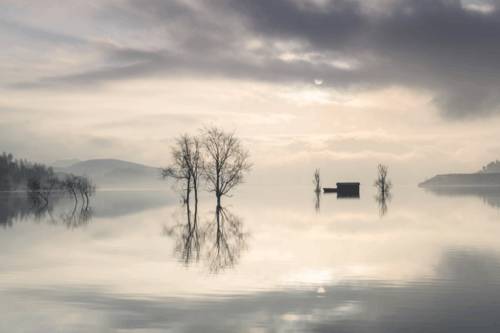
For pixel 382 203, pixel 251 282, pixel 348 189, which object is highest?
pixel 348 189

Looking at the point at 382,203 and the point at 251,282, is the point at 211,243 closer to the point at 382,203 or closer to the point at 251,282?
the point at 251,282

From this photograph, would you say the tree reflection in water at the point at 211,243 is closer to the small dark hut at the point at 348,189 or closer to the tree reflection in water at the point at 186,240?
the tree reflection in water at the point at 186,240

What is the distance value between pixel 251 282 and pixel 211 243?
1265 cm

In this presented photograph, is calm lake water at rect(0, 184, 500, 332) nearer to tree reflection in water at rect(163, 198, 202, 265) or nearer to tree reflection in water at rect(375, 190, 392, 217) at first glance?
tree reflection in water at rect(163, 198, 202, 265)

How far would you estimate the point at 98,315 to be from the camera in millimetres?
14992

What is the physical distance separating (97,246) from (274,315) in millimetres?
19692

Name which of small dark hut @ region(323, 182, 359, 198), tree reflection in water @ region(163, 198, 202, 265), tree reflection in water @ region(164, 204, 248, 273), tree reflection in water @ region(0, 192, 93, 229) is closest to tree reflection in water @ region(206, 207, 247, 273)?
tree reflection in water @ region(164, 204, 248, 273)

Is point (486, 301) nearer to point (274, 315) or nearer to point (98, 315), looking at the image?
point (274, 315)

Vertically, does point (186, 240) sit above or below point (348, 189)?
below

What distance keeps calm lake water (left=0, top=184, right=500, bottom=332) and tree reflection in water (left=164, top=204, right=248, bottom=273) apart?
9 centimetres

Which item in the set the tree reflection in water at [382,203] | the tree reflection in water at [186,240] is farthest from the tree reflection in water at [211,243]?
the tree reflection in water at [382,203]

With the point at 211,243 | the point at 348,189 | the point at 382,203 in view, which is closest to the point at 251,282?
the point at 211,243

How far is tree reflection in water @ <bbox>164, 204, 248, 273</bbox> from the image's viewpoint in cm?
2549

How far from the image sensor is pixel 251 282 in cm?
1998
